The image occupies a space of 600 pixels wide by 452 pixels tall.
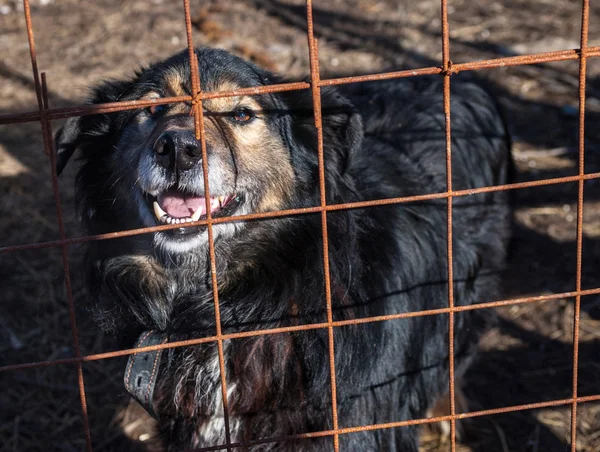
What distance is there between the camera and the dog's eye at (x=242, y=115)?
9.40ft

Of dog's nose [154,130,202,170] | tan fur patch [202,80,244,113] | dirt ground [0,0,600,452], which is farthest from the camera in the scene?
dirt ground [0,0,600,452]

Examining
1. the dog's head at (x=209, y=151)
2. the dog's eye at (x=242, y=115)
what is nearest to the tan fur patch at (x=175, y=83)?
the dog's head at (x=209, y=151)

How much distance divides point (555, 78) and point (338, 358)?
412 cm

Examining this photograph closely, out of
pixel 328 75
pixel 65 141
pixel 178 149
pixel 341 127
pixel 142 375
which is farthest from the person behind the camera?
pixel 328 75

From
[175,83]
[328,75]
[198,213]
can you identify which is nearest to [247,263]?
[198,213]

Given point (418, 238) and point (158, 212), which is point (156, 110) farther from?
point (418, 238)

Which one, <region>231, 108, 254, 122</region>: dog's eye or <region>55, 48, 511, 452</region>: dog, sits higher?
<region>231, 108, 254, 122</region>: dog's eye

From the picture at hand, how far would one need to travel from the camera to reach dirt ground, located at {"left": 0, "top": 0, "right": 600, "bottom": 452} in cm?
374

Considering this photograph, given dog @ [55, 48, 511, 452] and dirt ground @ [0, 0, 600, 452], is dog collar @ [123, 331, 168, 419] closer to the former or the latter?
dog @ [55, 48, 511, 452]

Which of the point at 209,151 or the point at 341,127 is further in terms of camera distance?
the point at 341,127

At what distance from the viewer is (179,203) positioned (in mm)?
2754

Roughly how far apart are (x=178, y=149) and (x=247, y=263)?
21.9 inches

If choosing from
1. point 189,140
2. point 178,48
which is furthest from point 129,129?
point 178,48

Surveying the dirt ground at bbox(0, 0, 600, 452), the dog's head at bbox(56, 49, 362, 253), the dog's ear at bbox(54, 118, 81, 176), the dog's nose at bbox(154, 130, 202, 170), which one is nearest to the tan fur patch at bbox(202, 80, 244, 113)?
the dog's head at bbox(56, 49, 362, 253)
